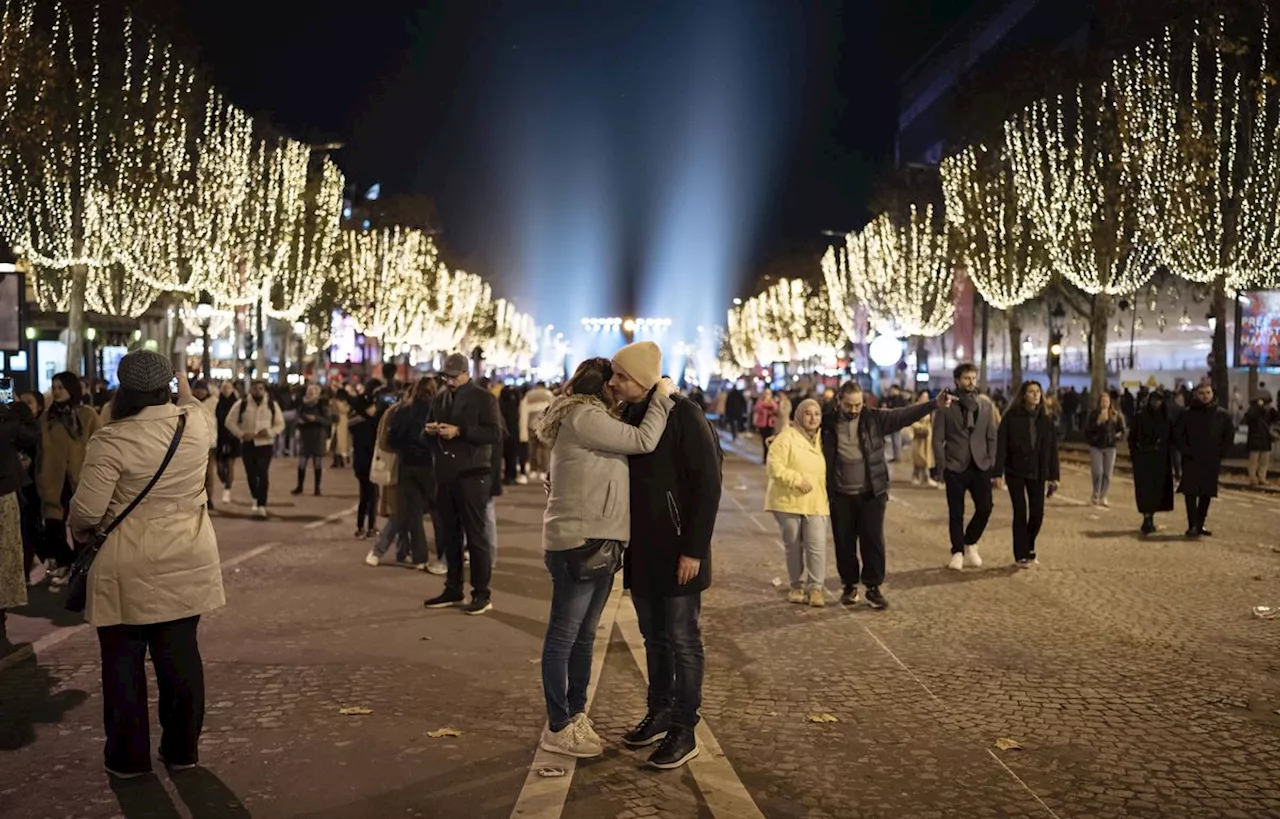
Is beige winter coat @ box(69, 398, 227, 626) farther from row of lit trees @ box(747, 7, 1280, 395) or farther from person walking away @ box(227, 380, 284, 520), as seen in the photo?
row of lit trees @ box(747, 7, 1280, 395)

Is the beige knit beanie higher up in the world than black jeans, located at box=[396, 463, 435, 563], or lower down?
higher up

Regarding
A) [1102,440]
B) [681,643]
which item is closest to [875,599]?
[681,643]

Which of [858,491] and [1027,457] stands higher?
[1027,457]

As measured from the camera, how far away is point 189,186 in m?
39.6

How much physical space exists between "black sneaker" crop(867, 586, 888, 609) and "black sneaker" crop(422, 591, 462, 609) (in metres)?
3.21

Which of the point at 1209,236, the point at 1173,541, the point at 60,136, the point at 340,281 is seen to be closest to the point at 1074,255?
the point at 1209,236

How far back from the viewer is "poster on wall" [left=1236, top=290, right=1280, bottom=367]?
3312cm

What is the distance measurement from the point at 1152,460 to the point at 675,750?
12209mm

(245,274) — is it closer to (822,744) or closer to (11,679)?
(11,679)

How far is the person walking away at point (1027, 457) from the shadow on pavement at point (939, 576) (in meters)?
0.35

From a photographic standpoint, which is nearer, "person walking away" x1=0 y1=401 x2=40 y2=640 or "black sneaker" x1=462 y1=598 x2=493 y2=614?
"person walking away" x1=0 y1=401 x2=40 y2=640

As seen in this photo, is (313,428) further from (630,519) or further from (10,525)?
(630,519)

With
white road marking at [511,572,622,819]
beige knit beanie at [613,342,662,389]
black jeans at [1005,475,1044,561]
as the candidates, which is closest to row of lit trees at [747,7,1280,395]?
black jeans at [1005,475,1044,561]

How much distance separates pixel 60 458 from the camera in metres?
11.9
